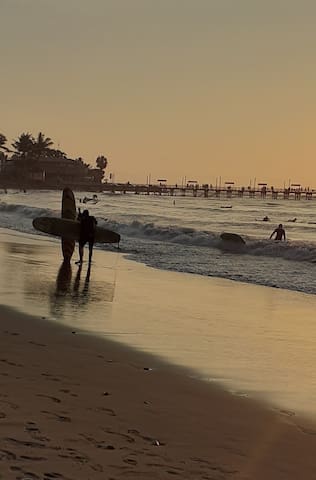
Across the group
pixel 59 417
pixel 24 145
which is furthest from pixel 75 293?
pixel 24 145

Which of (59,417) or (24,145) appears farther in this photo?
(24,145)

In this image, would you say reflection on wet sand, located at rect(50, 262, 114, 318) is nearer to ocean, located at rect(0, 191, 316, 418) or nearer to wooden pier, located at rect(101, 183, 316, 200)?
ocean, located at rect(0, 191, 316, 418)

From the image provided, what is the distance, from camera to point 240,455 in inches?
181

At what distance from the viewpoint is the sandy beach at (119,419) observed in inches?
161

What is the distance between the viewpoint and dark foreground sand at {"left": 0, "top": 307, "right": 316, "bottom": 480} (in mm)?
4047

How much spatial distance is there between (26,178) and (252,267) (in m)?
145

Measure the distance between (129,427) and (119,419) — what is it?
188mm

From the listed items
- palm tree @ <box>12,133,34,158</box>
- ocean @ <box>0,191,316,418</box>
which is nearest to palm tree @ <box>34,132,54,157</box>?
palm tree @ <box>12,133,34,158</box>

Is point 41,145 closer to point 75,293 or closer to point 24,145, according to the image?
point 24,145

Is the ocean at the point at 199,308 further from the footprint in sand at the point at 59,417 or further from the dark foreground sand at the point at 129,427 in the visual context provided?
the footprint in sand at the point at 59,417

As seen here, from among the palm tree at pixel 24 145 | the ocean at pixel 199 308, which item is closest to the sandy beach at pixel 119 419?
the ocean at pixel 199 308

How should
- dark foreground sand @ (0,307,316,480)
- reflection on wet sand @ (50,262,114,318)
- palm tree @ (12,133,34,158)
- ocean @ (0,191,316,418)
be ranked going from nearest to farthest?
dark foreground sand @ (0,307,316,480) < ocean @ (0,191,316,418) < reflection on wet sand @ (50,262,114,318) < palm tree @ (12,133,34,158)

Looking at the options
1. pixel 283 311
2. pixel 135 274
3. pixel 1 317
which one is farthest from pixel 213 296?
pixel 1 317

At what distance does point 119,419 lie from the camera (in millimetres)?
5051
